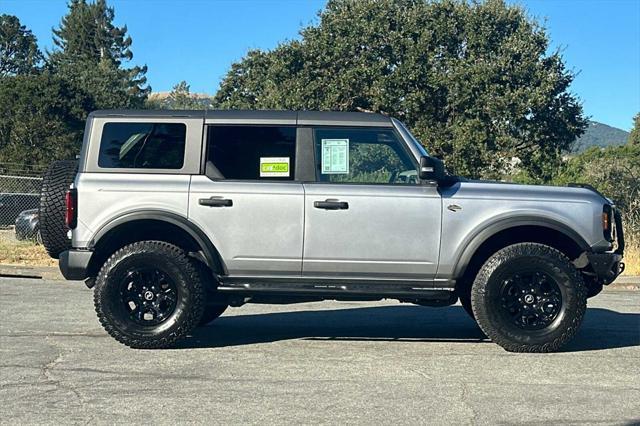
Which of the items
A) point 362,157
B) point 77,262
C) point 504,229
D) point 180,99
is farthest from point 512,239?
point 180,99

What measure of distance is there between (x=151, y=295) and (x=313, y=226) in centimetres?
159

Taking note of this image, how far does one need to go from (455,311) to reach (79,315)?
4.43 m

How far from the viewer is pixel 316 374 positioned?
6.17m

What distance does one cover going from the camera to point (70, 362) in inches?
256

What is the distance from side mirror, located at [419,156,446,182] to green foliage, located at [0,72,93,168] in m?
36.5

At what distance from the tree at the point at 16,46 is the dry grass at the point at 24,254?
63.9 m

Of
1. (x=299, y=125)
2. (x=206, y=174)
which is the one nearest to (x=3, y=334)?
(x=206, y=174)

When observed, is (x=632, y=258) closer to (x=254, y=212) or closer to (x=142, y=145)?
(x=254, y=212)

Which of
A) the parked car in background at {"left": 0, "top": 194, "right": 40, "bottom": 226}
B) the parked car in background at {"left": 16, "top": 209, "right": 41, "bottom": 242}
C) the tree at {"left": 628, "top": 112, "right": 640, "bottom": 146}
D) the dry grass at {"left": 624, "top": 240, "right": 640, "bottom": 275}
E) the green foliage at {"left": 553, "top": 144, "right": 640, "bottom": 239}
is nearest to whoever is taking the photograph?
the dry grass at {"left": 624, "top": 240, "right": 640, "bottom": 275}

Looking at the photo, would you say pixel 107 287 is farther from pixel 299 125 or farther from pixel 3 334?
pixel 299 125

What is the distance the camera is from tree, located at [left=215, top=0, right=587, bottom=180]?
24.0 m

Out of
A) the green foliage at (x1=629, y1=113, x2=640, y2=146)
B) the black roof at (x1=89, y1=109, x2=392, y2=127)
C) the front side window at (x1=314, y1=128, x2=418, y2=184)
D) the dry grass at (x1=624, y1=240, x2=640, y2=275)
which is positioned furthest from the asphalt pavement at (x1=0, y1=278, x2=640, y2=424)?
the green foliage at (x1=629, y1=113, x2=640, y2=146)

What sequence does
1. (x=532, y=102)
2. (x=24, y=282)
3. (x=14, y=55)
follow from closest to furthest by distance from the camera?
(x=24, y=282)
(x=532, y=102)
(x=14, y=55)

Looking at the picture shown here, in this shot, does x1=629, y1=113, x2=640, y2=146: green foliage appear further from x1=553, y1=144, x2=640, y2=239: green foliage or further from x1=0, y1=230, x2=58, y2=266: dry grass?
x1=0, y1=230, x2=58, y2=266: dry grass
